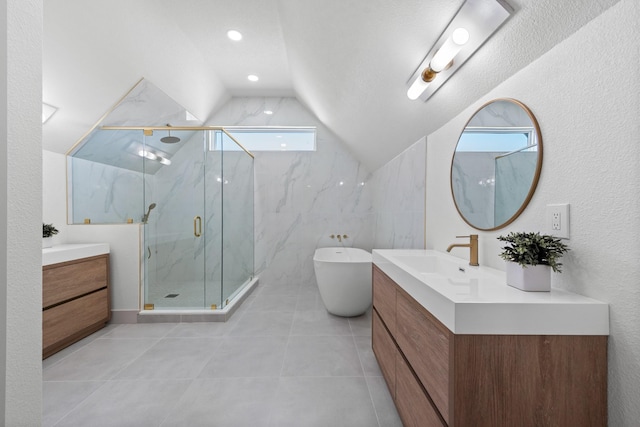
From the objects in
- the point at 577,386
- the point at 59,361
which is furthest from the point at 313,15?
the point at 59,361

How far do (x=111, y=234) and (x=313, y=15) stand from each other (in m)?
2.66

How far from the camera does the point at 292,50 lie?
2525 mm

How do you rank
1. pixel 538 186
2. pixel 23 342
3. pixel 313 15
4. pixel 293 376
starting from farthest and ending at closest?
pixel 313 15 → pixel 293 376 → pixel 538 186 → pixel 23 342

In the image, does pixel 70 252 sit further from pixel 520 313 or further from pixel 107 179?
pixel 520 313

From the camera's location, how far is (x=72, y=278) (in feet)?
6.86

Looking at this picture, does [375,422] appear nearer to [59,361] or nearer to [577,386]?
[577,386]

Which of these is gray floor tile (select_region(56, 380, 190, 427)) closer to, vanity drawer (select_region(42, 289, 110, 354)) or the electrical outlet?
vanity drawer (select_region(42, 289, 110, 354))

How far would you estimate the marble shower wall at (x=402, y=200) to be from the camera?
2.12 metres

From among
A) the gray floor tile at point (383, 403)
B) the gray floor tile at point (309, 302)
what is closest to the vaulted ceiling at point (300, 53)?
the gray floor tile at point (383, 403)

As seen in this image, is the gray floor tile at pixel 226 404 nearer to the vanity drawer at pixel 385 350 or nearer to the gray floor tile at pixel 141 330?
the vanity drawer at pixel 385 350

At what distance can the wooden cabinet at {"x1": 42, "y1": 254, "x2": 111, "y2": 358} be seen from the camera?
189 cm

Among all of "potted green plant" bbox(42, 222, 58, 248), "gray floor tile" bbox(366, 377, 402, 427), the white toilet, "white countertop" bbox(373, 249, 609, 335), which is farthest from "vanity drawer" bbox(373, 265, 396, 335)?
"potted green plant" bbox(42, 222, 58, 248)

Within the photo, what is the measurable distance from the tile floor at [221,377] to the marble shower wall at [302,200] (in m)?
1.40

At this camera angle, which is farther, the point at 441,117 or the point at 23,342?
the point at 441,117
